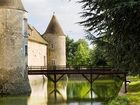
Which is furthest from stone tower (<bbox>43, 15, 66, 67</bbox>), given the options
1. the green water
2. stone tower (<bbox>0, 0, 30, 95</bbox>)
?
stone tower (<bbox>0, 0, 30, 95</bbox>)

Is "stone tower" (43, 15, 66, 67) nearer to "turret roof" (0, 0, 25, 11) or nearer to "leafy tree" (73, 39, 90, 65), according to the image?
"turret roof" (0, 0, 25, 11)

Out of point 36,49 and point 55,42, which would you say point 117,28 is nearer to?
point 36,49

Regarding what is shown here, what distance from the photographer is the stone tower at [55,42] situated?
51469mm

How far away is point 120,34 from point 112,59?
0.93 meters

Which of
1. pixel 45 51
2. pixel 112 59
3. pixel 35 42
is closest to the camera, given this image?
pixel 112 59

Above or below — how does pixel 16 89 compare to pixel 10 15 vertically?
below

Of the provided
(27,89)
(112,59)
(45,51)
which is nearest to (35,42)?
(45,51)

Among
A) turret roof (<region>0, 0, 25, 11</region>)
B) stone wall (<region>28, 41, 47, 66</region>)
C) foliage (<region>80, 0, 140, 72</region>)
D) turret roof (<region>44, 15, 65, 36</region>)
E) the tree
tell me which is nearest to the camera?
foliage (<region>80, 0, 140, 72</region>)

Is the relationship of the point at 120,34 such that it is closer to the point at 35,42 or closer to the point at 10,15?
the point at 10,15

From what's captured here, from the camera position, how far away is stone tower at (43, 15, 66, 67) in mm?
51469

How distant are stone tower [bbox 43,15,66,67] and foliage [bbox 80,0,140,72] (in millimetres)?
41935

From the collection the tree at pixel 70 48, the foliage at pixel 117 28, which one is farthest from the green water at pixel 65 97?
the tree at pixel 70 48

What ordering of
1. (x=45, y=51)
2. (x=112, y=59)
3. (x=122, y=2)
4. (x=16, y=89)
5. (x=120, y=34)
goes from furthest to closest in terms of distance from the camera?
(x=45, y=51) < (x=16, y=89) < (x=112, y=59) < (x=120, y=34) < (x=122, y=2)

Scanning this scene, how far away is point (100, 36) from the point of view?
9.48m
